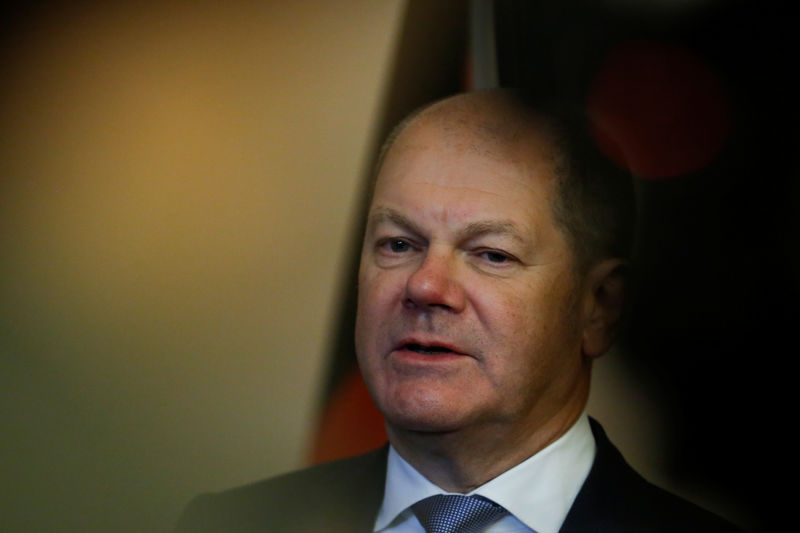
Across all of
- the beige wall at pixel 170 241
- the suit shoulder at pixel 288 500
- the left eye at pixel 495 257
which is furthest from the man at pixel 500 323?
the beige wall at pixel 170 241

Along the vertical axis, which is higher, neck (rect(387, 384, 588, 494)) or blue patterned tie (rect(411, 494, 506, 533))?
neck (rect(387, 384, 588, 494))

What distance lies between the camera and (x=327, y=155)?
158 cm

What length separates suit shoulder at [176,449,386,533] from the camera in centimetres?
149

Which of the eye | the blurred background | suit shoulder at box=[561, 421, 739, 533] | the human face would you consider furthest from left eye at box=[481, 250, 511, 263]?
suit shoulder at box=[561, 421, 739, 533]

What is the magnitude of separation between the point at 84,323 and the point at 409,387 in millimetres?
647

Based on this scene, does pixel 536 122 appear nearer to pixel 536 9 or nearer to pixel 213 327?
pixel 536 9

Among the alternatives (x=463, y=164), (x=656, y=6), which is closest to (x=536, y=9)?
(x=656, y=6)

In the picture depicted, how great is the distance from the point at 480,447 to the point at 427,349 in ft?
0.55

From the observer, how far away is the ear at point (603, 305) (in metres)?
1.34

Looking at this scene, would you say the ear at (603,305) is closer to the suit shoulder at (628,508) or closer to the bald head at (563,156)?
the bald head at (563,156)

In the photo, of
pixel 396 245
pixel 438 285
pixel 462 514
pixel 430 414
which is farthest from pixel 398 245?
pixel 462 514

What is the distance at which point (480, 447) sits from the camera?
1.31 meters

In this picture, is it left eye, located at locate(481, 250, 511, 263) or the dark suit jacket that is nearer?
left eye, located at locate(481, 250, 511, 263)

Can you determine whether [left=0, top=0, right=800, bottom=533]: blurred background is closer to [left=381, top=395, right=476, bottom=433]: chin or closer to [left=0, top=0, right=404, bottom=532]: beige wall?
[left=0, top=0, right=404, bottom=532]: beige wall
